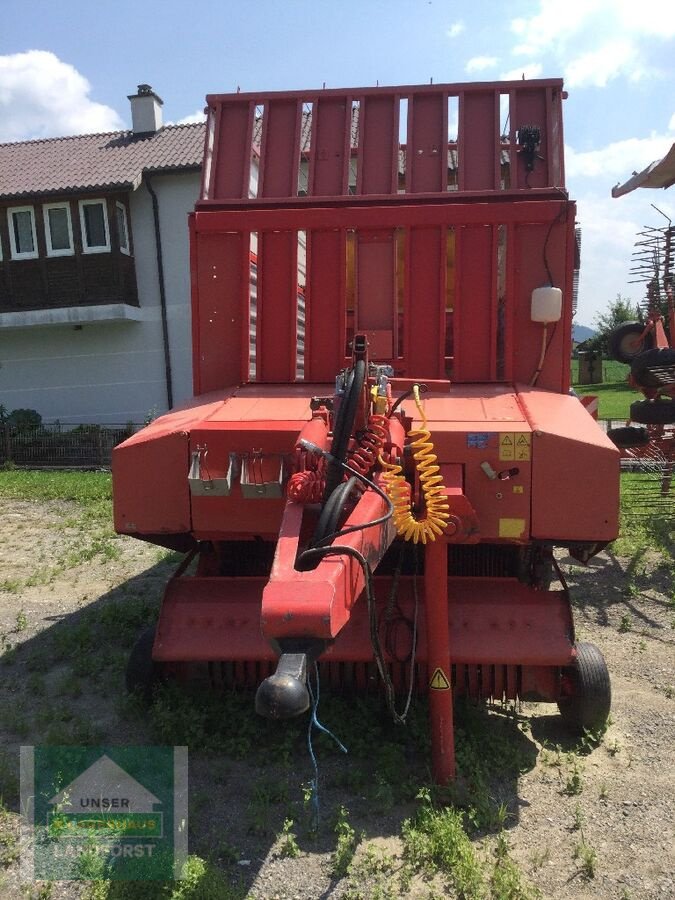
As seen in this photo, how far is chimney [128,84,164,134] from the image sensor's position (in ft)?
59.0

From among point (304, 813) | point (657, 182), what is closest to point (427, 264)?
point (304, 813)

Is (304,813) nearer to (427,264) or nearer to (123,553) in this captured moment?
(427,264)

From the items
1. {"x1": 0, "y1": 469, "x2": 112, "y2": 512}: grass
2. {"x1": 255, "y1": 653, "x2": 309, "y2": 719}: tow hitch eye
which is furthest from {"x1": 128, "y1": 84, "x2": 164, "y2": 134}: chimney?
{"x1": 255, "y1": 653, "x2": 309, "y2": 719}: tow hitch eye

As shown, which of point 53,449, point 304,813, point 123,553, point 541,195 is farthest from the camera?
point 53,449

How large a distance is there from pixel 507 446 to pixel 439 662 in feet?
3.31

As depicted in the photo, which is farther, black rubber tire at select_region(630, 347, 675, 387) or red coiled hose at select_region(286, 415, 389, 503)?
black rubber tire at select_region(630, 347, 675, 387)

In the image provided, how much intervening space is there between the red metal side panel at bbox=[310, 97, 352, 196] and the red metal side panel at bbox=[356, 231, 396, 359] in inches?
21.4

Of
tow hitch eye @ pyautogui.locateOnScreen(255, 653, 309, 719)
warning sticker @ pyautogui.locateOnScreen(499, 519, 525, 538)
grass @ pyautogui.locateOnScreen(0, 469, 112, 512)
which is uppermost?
warning sticker @ pyautogui.locateOnScreen(499, 519, 525, 538)

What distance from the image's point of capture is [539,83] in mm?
4859

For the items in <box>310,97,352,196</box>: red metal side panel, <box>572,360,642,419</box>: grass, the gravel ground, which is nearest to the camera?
the gravel ground

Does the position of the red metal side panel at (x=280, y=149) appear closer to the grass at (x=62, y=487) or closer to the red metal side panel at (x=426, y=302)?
the red metal side panel at (x=426, y=302)

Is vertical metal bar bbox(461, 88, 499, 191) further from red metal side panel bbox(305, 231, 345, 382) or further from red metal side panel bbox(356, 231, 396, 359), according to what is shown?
red metal side panel bbox(305, 231, 345, 382)

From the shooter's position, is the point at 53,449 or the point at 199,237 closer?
the point at 199,237

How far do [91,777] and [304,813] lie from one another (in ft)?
3.31
